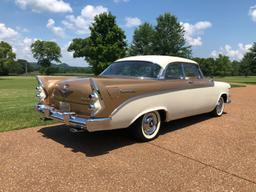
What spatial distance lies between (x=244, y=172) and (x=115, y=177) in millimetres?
1813

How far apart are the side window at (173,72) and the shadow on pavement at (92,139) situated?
4.04 feet

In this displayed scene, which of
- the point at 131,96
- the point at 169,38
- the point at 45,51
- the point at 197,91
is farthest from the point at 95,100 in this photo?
the point at 45,51

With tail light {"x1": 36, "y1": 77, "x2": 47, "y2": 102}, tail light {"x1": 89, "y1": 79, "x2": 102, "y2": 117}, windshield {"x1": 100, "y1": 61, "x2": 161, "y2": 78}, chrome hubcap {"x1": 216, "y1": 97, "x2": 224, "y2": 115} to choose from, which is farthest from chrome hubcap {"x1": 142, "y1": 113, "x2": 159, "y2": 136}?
chrome hubcap {"x1": 216, "y1": 97, "x2": 224, "y2": 115}

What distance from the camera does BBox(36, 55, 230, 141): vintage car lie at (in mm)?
4406

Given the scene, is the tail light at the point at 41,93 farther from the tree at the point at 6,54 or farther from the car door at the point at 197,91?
the tree at the point at 6,54

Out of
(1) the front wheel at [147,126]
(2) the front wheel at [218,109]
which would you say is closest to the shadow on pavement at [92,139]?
(1) the front wheel at [147,126]

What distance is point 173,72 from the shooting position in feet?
19.5

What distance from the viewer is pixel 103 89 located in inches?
171

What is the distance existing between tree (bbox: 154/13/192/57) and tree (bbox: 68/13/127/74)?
53.7 ft

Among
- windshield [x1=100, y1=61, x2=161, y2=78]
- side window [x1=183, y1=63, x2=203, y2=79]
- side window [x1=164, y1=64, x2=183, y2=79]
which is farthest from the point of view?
side window [x1=183, y1=63, x2=203, y2=79]

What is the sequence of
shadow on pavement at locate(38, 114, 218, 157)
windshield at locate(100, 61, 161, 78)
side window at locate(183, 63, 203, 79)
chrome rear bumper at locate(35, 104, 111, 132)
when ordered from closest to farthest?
1. chrome rear bumper at locate(35, 104, 111, 132)
2. shadow on pavement at locate(38, 114, 218, 157)
3. windshield at locate(100, 61, 161, 78)
4. side window at locate(183, 63, 203, 79)

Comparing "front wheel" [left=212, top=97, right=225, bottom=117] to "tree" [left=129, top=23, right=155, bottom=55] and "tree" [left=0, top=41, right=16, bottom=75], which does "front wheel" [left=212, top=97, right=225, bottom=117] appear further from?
"tree" [left=0, top=41, right=16, bottom=75]

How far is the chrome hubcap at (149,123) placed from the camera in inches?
205

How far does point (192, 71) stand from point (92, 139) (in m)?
3.00
